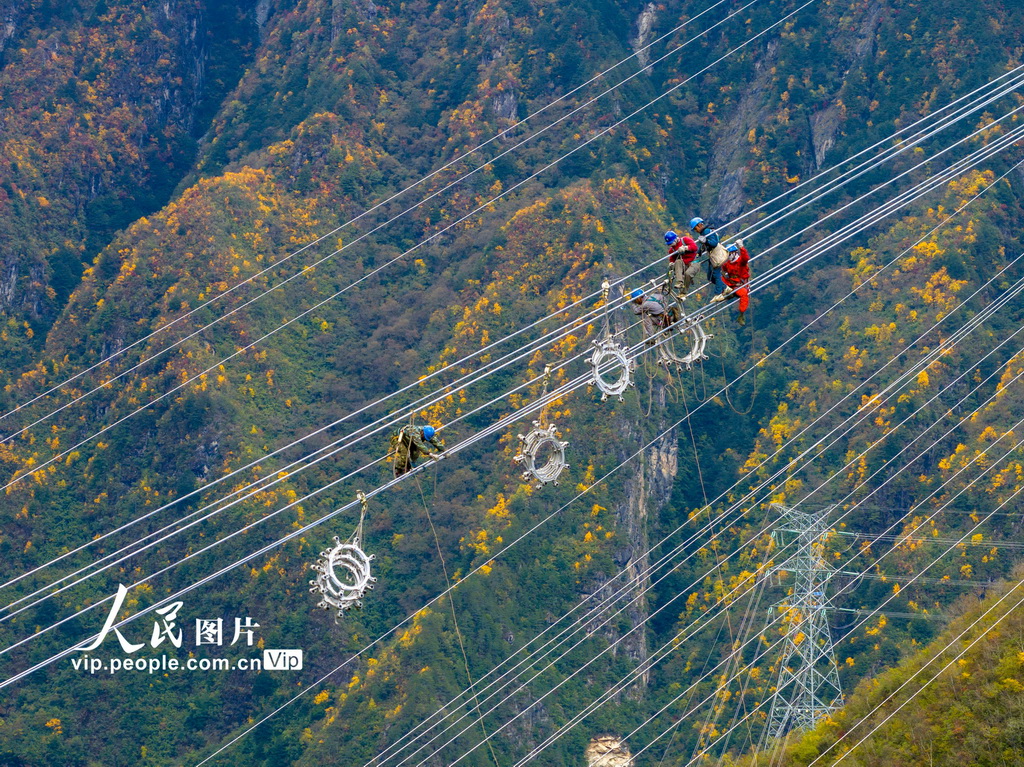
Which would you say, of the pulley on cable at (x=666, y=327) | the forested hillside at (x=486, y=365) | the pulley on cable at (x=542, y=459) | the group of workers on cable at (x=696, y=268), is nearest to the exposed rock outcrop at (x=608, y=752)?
the forested hillside at (x=486, y=365)

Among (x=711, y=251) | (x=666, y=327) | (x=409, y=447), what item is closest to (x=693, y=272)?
(x=711, y=251)

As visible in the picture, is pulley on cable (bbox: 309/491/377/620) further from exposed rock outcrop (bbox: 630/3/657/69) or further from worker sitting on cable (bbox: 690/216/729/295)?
exposed rock outcrop (bbox: 630/3/657/69)

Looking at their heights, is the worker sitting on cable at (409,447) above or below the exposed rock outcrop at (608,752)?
above

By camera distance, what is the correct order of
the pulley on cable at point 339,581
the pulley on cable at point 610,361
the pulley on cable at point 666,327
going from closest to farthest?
the pulley on cable at point 339,581 → the pulley on cable at point 610,361 → the pulley on cable at point 666,327

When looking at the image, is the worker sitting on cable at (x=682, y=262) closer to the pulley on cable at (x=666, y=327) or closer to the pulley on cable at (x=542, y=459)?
the pulley on cable at (x=666, y=327)

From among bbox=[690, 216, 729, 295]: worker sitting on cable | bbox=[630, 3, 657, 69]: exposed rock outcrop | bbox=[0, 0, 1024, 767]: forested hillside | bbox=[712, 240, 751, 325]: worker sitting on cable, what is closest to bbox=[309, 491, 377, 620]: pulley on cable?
bbox=[690, 216, 729, 295]: worker sitting on cable

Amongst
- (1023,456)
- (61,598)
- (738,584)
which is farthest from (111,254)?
(1023,456)

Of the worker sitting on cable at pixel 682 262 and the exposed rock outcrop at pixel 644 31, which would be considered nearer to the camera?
the worker sitting on cable at pixel 682 262

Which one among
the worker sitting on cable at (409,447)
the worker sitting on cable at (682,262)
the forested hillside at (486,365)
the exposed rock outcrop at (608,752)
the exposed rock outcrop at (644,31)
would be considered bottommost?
the exposed rock outcrop at (608,752)
